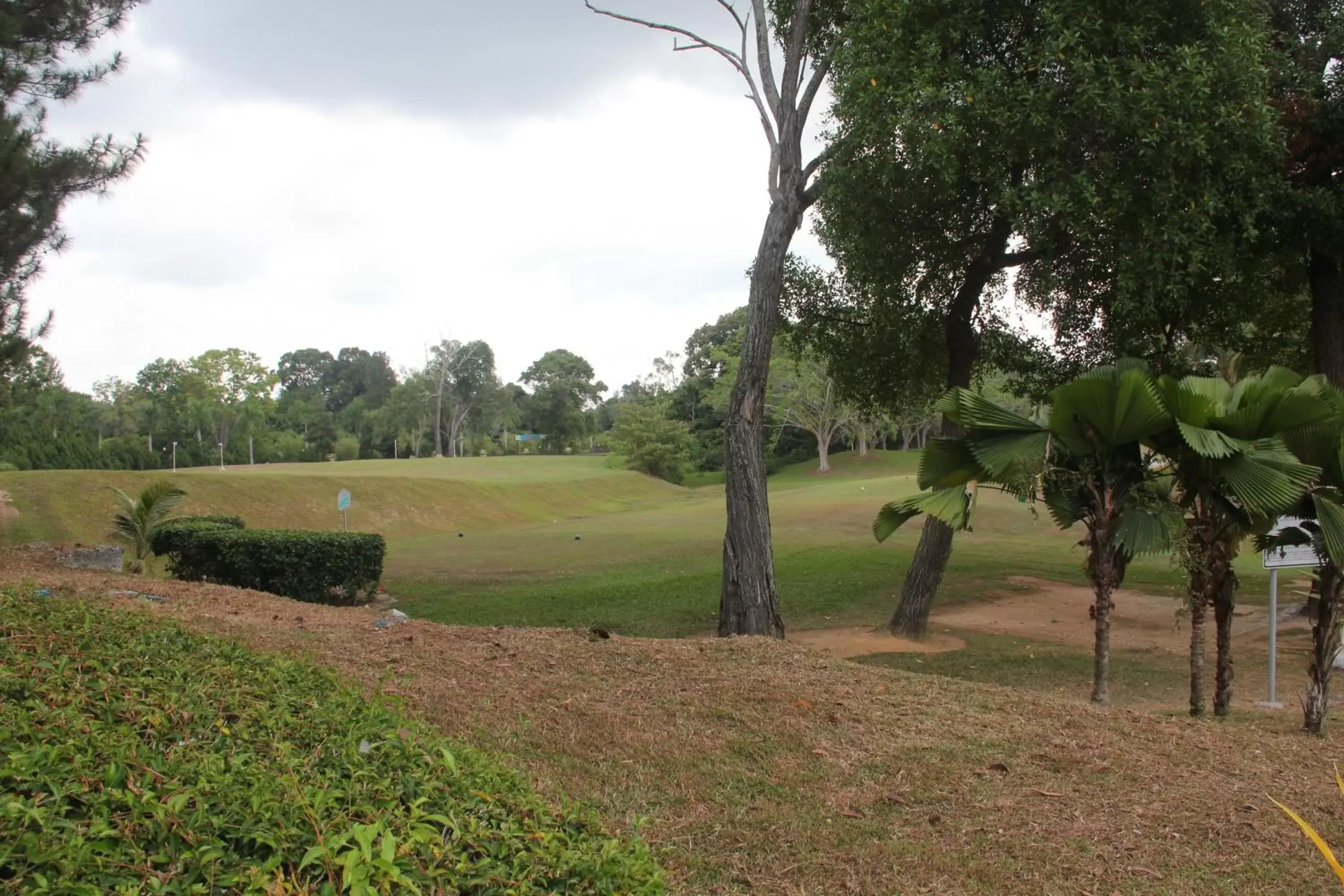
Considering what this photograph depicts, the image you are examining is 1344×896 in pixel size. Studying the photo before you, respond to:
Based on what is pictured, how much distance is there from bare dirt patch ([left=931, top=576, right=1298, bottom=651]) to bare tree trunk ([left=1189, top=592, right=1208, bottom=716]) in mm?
5404

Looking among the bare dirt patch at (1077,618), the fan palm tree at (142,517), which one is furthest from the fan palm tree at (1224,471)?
the fan palm tree at (142,517)

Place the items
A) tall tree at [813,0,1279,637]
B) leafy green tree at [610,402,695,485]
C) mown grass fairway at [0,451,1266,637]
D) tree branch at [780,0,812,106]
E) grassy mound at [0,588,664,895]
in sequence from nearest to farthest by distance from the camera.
→ grassy mound at [0,588,664,895]
tall tree at [813,0,1279,637]
tree branch at [780,0,812,106]
mown grass fairway at [0,451,1266,637]
leafy green tree at [610,402,695,485]

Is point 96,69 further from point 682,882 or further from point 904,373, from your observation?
point 682,882

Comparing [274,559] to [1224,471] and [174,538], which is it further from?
[1224,471]

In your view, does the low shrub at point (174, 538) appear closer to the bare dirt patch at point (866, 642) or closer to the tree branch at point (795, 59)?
the bare dirt patch at point (866, 642)

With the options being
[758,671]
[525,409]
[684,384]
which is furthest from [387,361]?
[758,671]

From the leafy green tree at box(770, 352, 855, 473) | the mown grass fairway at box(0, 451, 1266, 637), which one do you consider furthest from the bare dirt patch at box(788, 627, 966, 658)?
the leafy green tree at box(770, 352, 855, 473)

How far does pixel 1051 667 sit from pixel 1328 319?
797 cm

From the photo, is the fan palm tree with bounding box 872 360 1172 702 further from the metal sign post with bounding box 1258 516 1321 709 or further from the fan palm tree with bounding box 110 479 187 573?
the fan palm tree with bounding box 110 479 187 573

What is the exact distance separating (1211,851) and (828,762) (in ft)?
5.57

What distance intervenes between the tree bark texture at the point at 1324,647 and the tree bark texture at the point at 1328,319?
9449mm

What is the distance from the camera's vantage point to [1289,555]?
26.8 ft

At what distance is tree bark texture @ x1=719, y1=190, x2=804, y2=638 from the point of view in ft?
35.8

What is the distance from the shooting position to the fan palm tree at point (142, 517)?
12859mm
